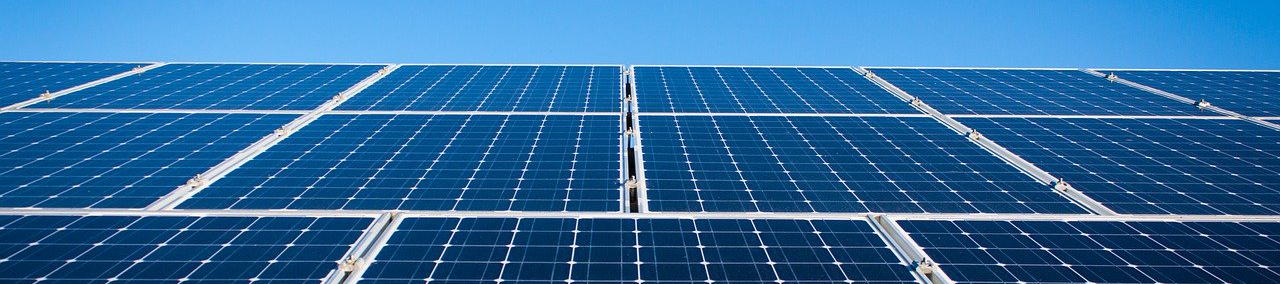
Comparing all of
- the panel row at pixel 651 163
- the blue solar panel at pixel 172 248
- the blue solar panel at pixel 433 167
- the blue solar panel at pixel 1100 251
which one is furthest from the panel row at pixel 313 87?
the blue solar panel at pixel 1100 251

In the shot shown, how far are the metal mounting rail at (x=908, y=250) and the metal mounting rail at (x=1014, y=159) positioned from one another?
12.4 ft

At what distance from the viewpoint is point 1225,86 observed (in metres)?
18.5

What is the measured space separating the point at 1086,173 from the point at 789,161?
5807 millimetres

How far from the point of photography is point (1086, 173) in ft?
34.6

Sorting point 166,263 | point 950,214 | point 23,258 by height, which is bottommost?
point 23,258

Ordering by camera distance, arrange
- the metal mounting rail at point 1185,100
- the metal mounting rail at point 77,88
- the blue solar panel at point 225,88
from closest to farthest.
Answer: the metal mounting rail at point 1185,100 < the metal mounting rail at point 77,88 < the blue solar panel at point 225,88

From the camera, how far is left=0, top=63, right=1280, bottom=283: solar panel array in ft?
23.2

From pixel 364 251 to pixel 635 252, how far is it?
3653 millimetres

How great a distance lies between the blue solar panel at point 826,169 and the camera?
912 cm

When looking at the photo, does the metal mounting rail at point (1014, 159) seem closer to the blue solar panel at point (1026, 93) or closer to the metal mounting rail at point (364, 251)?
the blue solar panel at point (1026, 93)

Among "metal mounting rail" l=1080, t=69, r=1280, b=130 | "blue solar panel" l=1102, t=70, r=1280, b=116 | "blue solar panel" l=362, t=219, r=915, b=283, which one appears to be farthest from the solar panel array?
"blue solar panel" l=1102, t=70, r=1280, b=116

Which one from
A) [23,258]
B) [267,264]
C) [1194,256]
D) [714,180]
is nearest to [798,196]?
[714,180]

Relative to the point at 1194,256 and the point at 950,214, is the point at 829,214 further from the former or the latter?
the point at 1194,256

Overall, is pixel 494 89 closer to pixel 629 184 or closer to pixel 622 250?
pixel 629 184
